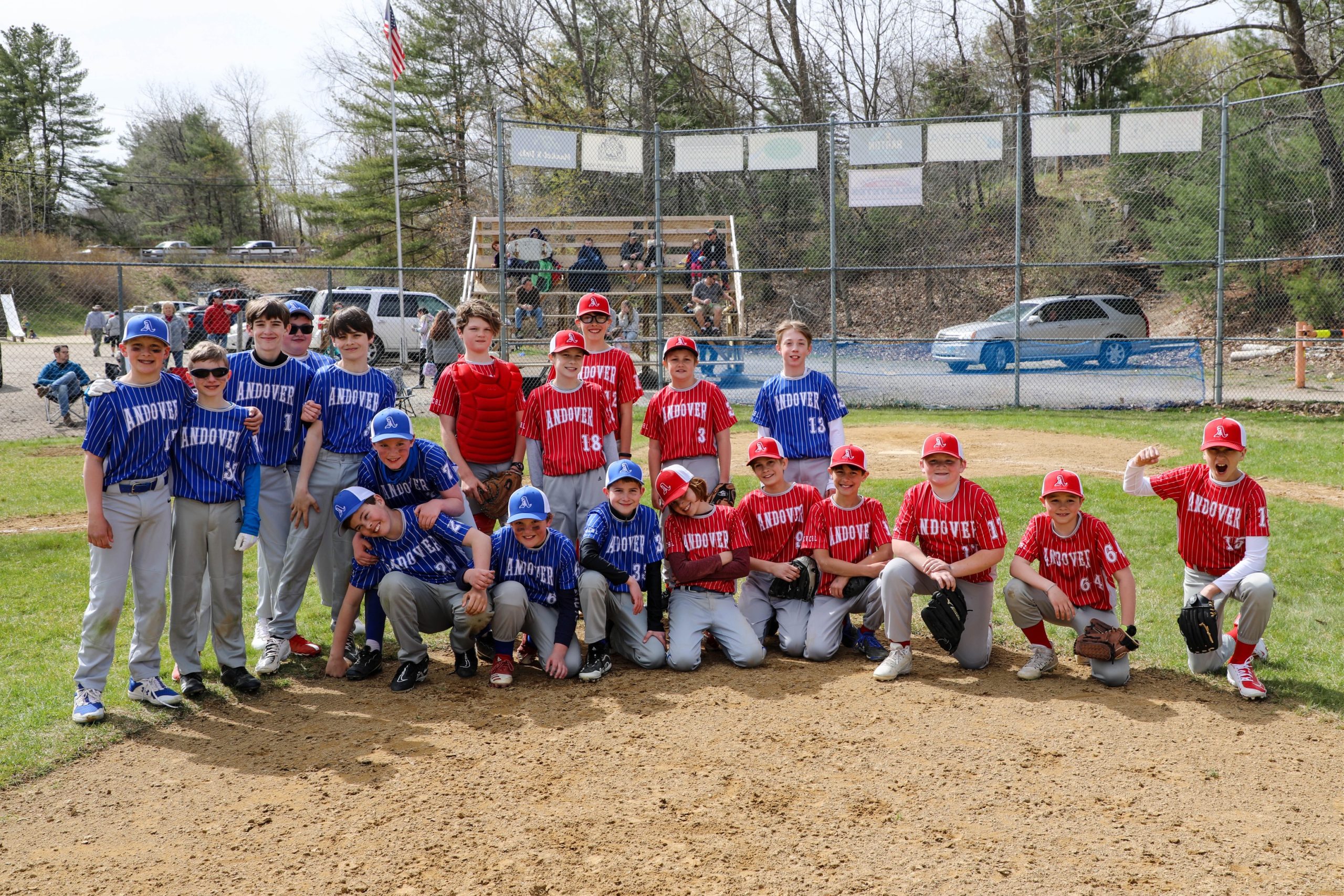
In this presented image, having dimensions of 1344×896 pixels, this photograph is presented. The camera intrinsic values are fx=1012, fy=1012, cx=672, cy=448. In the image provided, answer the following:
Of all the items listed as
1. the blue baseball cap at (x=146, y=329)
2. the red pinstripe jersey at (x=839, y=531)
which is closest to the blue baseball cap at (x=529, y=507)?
the red pinstripe jersey at (x=839, y=531)

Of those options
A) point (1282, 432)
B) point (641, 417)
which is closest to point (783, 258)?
point (641, 417)

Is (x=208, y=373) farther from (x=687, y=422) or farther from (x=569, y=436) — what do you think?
(x=687, y=422)

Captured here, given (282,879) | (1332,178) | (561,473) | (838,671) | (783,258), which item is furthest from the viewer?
(783,258)

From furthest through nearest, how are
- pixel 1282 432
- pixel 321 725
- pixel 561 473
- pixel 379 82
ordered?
pixel 379 82, pixel 1282 432, pixel 561 473, pixel 321 725

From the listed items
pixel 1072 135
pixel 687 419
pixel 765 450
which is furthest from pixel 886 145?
pixel 765 450

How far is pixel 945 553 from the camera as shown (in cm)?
514

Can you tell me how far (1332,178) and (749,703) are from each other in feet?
57.4

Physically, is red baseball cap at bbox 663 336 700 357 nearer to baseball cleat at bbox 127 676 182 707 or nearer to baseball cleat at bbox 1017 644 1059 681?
baseball cleat at bbox 1017 644 1059 681

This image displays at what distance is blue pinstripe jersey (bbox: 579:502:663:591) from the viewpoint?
17.1 feet

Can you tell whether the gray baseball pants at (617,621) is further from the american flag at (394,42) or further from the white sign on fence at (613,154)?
the american flag at (394,42)

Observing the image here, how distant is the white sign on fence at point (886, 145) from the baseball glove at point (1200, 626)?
1105cm

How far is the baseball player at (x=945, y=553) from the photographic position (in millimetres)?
4996

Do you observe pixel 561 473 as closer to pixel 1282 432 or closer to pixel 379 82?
pixel 1282 432

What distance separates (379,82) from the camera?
34625mm
